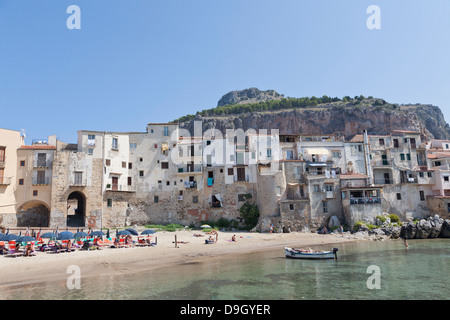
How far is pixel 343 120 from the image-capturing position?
11188 cm

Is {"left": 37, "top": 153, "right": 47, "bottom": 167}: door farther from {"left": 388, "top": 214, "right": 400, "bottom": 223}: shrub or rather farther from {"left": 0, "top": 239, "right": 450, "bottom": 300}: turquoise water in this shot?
{"left": 388, "top": 214, "right": 400, "bottom": 223}: shrub

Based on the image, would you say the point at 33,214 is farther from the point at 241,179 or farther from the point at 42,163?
the point at 241,179

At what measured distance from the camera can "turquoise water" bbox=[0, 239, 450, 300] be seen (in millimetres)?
17141

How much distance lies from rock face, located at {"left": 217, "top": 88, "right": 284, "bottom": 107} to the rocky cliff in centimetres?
5333

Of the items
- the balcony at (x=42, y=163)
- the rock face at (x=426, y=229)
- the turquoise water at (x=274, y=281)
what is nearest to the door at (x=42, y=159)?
the balcony at (x=42, y=163)

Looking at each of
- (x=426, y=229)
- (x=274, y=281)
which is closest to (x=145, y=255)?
(x=274, y=281)

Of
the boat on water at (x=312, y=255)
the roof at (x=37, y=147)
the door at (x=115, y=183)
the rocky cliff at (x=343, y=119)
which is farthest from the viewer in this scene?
the rocky cliff at (x=343, y=119)

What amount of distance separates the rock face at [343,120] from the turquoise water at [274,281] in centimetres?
8377

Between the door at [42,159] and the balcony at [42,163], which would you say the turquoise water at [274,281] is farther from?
the door at [42,159]

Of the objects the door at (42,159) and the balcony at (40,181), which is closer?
the balcony at (40,181)

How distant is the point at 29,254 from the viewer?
83.3 feet

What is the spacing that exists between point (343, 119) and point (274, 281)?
103m

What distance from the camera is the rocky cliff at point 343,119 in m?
107
